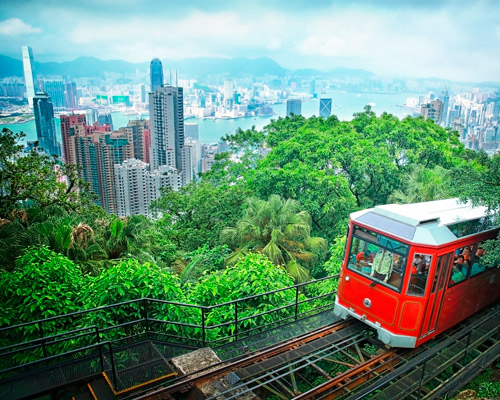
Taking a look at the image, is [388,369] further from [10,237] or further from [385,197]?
[385,197]

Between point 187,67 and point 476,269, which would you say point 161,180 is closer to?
point 476,269

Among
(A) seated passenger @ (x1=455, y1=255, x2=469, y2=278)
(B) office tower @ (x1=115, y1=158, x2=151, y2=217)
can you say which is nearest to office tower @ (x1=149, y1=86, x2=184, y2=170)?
(B) office tower @ (x1=115, y1=158, x2=151, y2=217)

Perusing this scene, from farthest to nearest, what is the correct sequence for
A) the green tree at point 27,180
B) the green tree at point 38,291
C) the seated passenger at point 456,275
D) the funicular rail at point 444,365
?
the green tree at point 27,180 → the seated passenger at point 456,275 → the green tree at point 38,291 → the funicular rail at point 444,365

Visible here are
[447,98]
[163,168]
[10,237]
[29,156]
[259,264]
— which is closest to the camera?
[259,264]

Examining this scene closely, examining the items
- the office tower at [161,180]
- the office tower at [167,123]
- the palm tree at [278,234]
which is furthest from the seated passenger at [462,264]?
the office tower at [167,123]

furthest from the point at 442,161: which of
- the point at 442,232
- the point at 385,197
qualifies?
the point at 442,232

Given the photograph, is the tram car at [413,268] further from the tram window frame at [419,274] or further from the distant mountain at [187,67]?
the distant mountain at [187,67]

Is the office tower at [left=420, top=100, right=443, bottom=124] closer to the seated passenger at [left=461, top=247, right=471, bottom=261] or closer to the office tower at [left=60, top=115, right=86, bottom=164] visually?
the seated passenger at [left=461, top=247, right=471, bottom=261]
